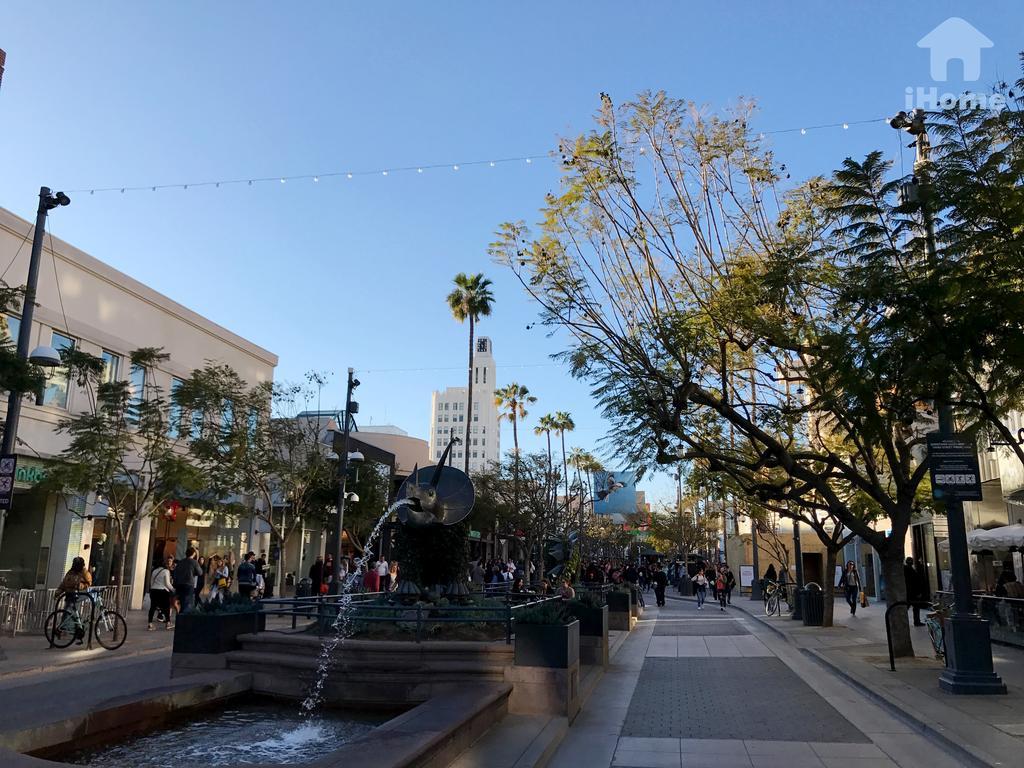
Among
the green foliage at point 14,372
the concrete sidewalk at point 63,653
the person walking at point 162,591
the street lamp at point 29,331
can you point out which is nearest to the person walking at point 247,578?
the person walking at point 162,591

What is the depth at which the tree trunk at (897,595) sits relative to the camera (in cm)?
1448

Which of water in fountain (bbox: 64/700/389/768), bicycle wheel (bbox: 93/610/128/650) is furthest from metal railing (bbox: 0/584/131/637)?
water in fountain (bbox: 64/700/389/768)

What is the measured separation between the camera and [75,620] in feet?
49.1

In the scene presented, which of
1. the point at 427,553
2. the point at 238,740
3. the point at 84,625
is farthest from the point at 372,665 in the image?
the point at 84,625

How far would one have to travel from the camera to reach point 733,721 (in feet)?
31.5

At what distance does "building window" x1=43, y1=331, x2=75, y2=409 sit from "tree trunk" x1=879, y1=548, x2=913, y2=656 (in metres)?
21.2

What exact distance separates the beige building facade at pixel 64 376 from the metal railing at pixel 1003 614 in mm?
21322

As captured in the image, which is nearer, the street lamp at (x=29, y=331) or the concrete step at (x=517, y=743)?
the concrete step at (x=517, y=743)

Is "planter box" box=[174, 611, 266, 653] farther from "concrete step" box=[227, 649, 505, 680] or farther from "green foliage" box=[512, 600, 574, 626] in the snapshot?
"green foliage" box=[512, 600, 574, 626]

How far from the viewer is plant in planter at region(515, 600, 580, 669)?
8.80 meters

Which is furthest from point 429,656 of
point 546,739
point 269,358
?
point 269,358

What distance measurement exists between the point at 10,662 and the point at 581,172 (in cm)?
1279

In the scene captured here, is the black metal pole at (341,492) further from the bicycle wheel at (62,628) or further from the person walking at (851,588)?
the person walking at (851,588)

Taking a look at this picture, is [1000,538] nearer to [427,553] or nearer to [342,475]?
[427,553]
